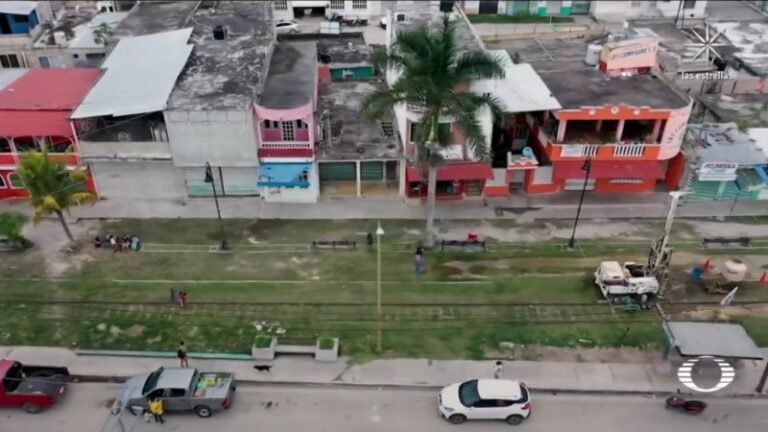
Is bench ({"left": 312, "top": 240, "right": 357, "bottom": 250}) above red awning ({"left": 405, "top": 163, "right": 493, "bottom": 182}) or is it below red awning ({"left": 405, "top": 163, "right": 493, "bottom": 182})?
below

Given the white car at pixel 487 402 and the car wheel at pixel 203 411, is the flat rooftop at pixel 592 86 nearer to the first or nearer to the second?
the white car at pixel 487 402

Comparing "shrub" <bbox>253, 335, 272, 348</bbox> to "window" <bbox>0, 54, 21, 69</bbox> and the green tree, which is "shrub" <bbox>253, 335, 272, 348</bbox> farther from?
"window" <bbox>0, 54, 21, 69</bbox>

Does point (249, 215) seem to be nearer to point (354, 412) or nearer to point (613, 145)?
point (354, 412)

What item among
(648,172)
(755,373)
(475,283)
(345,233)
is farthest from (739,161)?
(345,233)

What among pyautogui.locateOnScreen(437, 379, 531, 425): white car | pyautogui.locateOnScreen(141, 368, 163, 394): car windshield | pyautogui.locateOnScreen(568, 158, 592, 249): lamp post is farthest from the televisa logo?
pyautogui.locateOnScreen(141, 368, 163, 394): car windshield

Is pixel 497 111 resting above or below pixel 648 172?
above

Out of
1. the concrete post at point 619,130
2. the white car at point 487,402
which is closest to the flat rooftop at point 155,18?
the concrete post at point 619,130
